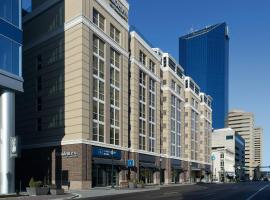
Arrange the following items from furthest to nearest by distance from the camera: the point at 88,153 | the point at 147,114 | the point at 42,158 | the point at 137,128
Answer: the point at 147,114 < the point at 137,128 < the point at 42,158 < the point at 88,153

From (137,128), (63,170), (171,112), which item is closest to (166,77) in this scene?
(171,112)

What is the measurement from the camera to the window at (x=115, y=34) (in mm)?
75244

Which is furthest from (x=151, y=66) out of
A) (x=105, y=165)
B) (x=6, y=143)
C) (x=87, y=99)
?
(x=6, y=143)

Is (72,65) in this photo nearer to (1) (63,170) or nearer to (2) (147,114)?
(1) (63,170)

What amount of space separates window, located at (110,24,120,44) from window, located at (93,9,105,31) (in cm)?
290

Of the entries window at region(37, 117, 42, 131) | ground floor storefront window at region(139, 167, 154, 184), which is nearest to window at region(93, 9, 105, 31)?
window at region(37, 117, 42, 131)

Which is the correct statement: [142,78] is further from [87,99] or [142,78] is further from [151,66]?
[87,99]

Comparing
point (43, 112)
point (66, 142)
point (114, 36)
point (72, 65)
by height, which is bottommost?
point (66, 142)

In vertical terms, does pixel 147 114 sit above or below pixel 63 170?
above

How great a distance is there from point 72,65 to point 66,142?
11.9 meters

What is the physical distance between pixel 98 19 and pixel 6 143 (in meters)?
30.8

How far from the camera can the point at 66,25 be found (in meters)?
68.9

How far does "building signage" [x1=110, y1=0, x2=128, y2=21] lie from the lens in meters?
77.4

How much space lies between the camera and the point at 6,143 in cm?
4744
